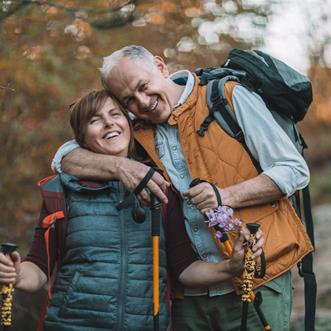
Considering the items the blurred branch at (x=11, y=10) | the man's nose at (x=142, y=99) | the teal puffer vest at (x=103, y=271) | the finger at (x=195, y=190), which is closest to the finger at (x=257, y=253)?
the finger at (x=195, y=190)

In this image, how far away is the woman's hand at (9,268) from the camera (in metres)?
3.50

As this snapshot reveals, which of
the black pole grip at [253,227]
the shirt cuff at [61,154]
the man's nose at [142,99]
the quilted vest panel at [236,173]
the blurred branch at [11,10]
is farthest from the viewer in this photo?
the blurred branch at [11,10]

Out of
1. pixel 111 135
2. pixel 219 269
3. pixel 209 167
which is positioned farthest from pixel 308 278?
pixel 111 135

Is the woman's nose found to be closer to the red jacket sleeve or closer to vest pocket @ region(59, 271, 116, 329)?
the red jacket sleeve

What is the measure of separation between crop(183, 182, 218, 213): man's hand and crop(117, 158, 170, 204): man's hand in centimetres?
19

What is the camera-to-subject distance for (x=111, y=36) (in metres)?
7.20

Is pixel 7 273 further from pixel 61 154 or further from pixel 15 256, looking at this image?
pixel 61 154

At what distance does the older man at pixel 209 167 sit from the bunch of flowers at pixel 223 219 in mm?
74

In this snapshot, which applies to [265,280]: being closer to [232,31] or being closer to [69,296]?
[69,296]

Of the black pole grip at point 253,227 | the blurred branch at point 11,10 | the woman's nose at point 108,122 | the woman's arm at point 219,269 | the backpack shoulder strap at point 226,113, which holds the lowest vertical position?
the woman's arm at point 219,269

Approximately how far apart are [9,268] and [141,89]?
1.22 meters

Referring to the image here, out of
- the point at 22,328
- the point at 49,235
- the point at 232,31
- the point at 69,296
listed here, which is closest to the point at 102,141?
the point at 49,235

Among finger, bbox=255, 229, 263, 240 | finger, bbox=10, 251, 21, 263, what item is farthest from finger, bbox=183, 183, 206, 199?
finger, bbox=10, 251, 21, 263

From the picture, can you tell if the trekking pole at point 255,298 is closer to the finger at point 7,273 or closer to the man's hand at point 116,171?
the man's hand at point 116,171
